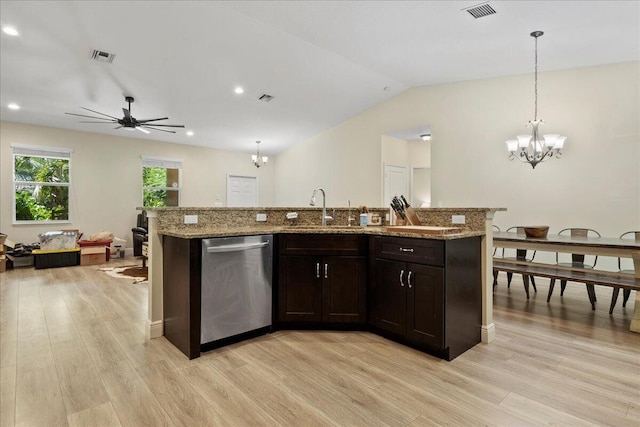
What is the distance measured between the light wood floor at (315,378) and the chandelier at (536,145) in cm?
223

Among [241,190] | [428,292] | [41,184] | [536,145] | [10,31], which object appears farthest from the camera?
[241,190]

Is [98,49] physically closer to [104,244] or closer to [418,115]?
[104,244]

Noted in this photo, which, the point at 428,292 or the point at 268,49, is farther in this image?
the point at 268,49

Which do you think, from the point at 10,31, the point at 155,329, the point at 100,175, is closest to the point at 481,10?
the point at 155,329

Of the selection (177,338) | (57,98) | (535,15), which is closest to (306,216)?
(177,338)

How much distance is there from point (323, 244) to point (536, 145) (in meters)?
3.91

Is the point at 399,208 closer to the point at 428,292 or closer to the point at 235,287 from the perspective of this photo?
the point at 428,292

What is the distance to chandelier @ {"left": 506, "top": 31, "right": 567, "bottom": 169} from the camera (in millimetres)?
4172

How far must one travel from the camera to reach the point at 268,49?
14.4 feet

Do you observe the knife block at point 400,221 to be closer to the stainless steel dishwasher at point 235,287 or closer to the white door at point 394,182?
the stainless steel dishwasher at point 235,287

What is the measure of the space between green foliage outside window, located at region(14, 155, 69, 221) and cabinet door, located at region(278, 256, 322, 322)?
253 inches

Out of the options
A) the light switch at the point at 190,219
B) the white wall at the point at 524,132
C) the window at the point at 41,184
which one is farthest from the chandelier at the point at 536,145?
the window at the point at 41,184

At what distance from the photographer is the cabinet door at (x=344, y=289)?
2785 mm

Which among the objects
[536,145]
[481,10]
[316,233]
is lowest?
[316,233]
